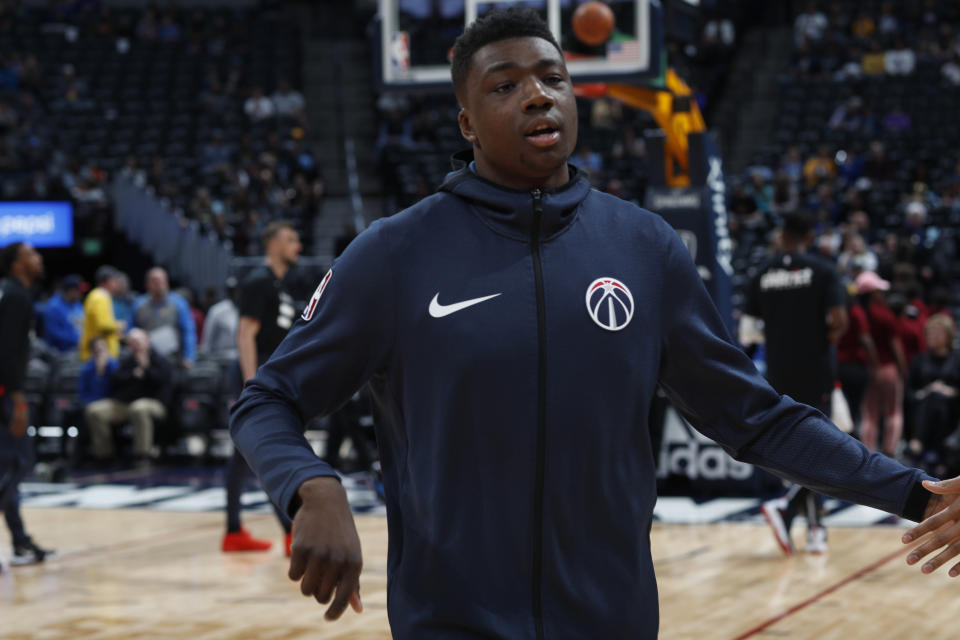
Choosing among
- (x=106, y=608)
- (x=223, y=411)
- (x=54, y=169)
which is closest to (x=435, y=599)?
(x=106, y=608)

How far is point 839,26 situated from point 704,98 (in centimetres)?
263

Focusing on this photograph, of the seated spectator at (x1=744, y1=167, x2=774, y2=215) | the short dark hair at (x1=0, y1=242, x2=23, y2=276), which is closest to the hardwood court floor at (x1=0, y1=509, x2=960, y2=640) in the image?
the short dark hair at (x1=0, y1=242, x2=23, y2=276)

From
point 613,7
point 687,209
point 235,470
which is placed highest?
point 613,7

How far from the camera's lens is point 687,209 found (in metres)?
10.1

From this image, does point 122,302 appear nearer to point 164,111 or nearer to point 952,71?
point 164,111

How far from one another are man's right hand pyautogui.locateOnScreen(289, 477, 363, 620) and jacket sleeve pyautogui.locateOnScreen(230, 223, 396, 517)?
0.18 metres

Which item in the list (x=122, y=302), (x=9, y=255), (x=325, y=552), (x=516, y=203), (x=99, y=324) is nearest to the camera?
(x=325, y=552)

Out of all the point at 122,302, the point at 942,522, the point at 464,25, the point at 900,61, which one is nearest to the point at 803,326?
the point at 464,25

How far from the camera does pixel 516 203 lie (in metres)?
2.17

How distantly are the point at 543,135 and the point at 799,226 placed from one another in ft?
19.2

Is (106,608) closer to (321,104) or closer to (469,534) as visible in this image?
(469,534)

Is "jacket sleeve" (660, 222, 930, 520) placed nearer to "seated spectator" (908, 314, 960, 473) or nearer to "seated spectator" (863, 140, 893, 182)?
"seated spectator" (908, 314, 960, 473)

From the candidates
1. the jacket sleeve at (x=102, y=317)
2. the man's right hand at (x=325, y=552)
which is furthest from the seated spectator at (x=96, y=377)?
the man's right hand at (x=325, y=552)

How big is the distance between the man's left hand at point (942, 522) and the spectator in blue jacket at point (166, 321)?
1200 cm
